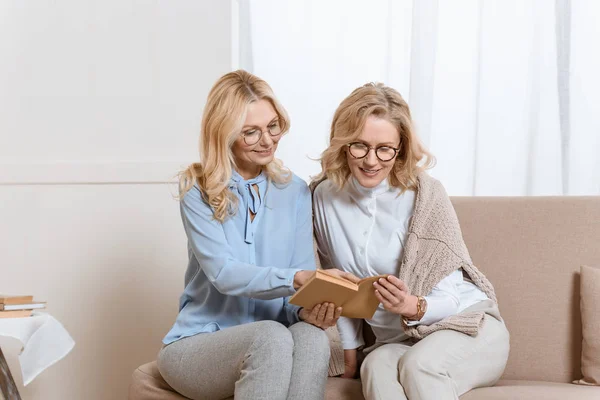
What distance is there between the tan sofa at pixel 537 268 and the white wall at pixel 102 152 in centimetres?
83

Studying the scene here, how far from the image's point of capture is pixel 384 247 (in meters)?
2.10

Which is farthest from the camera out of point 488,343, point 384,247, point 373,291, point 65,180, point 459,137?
point 459,137

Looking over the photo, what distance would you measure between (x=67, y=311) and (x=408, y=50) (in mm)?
1749

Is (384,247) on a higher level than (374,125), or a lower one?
lower

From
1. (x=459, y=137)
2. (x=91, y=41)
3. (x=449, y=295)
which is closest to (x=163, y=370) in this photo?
(x=449, y=295)

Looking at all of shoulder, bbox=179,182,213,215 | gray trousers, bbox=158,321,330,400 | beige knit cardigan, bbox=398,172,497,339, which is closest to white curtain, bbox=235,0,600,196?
beige knit cardigan, bbox=398,172,497,339

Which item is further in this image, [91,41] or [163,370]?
[91,41]

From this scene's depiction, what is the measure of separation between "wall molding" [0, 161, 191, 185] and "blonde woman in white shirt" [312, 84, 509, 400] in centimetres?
87

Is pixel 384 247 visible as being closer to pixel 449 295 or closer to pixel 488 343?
pixel 449 295

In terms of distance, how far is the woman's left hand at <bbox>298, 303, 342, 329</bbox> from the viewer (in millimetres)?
1857

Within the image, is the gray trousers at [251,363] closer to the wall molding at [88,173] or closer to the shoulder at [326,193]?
the shoulder at [326,193]

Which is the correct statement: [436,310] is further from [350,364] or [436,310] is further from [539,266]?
[539,266]

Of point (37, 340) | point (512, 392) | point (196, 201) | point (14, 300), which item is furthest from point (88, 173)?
point (512, 392)

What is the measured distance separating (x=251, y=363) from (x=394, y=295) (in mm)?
376
